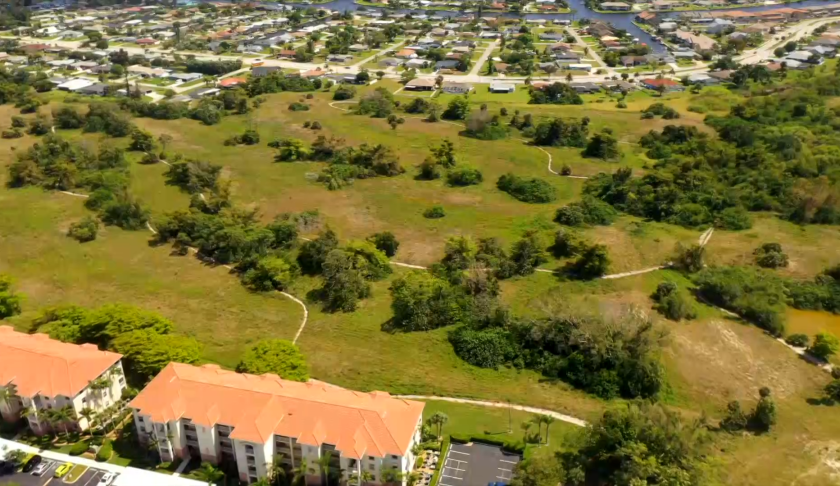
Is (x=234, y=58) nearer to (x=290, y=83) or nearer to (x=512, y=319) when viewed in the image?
(x=290, y=83)

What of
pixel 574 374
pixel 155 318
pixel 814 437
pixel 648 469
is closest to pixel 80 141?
pixel 155 318

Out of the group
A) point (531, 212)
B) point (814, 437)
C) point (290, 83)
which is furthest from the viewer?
point (290, 83)

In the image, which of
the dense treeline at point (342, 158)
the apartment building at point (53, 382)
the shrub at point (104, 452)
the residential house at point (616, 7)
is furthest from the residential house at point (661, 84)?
the shrub at point (104, 452)

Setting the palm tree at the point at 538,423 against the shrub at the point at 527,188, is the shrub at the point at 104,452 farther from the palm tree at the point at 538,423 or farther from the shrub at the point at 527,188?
the shrub at the point at 527,188

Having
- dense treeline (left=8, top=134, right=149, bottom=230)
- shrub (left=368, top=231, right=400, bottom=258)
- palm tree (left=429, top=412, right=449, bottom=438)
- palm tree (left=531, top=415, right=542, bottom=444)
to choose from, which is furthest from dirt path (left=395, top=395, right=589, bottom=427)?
dense treeline (left=8, top=134, right=149, bottom=230)

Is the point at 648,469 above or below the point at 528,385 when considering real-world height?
above

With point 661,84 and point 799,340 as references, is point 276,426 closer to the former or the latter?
point 799,340

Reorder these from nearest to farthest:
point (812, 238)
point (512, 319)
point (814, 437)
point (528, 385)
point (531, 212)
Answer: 1. point (814, 437)
2. point (528, 385)
3. point (512, 319)
4. point (812, 238)
5. point (531, 212)
